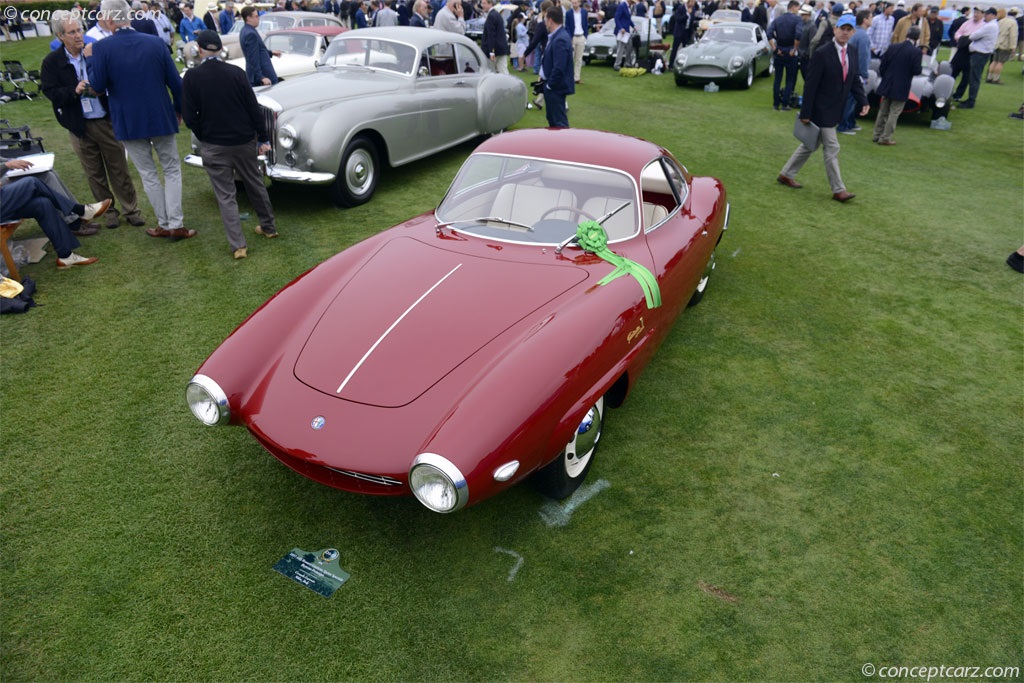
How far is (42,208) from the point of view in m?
5.34

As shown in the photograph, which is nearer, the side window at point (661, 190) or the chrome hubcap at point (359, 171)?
the side window at point (661, 190)

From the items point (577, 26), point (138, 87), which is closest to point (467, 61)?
point (138, 87)

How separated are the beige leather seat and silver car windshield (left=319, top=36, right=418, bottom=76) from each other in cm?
427

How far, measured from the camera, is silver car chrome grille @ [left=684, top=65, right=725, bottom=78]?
46.1 feet

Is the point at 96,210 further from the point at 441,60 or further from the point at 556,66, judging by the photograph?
the point at 556,66

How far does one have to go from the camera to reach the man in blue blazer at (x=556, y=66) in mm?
7867

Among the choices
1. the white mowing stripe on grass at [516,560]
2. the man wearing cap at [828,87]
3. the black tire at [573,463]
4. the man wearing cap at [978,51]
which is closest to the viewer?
the white mowing stripe on grass at [516,560]

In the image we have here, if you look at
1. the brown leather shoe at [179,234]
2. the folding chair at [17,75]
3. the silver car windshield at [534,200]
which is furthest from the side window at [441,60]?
the folding chair at [17,75]

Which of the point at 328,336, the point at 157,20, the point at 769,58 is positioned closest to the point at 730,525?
the point at 328,336

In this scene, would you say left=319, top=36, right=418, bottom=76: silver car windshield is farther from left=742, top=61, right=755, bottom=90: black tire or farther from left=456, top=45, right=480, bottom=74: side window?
left=742, top=61, right=755, bottom=90: black tire

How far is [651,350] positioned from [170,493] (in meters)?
2.81

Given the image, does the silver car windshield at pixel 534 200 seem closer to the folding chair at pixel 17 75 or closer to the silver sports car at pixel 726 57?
the silver sports car at pixel 726 57

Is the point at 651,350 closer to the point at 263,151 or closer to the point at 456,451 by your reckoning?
the point at 456,451

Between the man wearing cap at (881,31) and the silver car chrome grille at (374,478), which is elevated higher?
the man wearing cap at (881,31)
